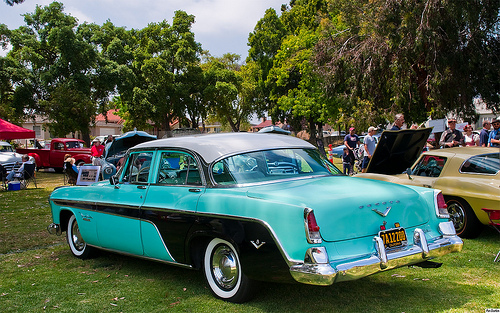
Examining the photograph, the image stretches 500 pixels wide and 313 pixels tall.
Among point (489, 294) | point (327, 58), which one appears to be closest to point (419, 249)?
point (489, 294)

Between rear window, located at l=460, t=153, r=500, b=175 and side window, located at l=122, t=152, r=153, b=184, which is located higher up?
side window, located at l=122, t=152, r=153, b=184

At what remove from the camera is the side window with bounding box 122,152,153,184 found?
541 centimetres

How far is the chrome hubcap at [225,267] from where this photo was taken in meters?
4.30

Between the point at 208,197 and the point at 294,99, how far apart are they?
38.2 meters

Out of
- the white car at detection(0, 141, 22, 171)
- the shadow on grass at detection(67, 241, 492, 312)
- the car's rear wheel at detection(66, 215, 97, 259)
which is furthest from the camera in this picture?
the white car at detection(0, 141, 22, 171)

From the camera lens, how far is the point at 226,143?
4.95 metres

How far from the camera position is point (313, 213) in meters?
3.69

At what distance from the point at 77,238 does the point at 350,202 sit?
4.26 metres

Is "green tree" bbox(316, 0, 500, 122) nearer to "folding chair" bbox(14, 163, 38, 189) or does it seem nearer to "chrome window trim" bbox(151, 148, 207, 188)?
"chrome window trim" bbox(151, 148, 207, 188)

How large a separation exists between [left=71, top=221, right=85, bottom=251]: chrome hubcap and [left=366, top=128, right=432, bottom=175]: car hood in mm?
4720

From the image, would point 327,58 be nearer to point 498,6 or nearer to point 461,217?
point 498,6

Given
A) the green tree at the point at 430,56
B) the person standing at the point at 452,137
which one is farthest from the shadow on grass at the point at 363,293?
the green tree at the point at 430,56

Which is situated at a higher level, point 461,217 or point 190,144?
point 190,144

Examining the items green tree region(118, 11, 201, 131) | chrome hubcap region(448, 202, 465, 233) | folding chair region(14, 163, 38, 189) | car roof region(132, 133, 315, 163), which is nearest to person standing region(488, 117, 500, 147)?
chrome hubcap region(448, 202, 465, 233)
